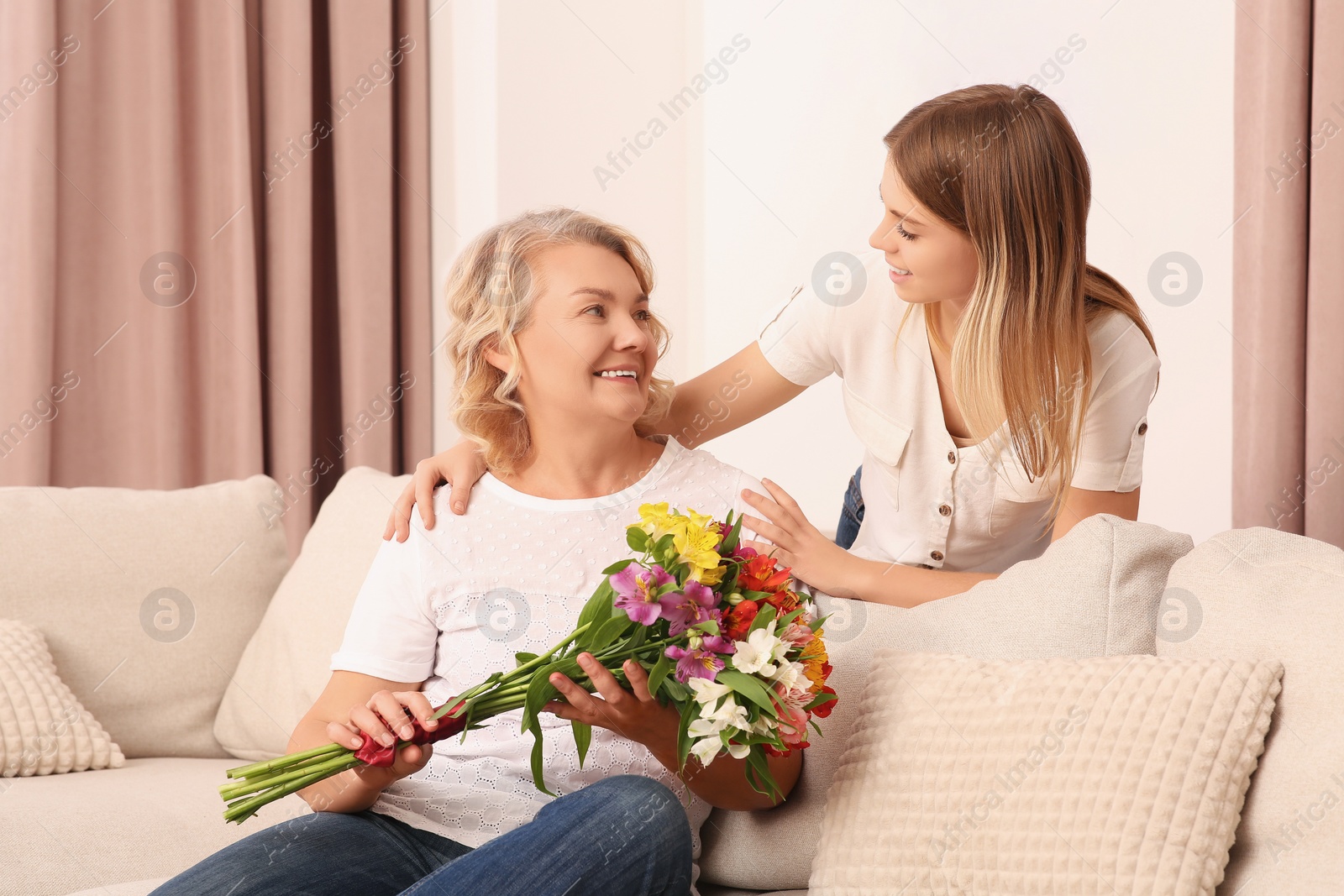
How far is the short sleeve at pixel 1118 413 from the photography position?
1685 millimetres

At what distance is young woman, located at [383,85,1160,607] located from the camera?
163 cm

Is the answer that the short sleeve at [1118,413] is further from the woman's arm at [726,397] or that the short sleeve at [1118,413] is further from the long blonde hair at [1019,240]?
the woman's arm at [726,397]

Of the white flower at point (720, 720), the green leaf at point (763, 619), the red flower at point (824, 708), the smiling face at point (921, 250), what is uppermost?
the smiling face at point (921, 250)

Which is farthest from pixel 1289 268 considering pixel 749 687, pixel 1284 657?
pixel 749 687

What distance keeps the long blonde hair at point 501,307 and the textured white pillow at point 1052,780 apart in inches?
27.3

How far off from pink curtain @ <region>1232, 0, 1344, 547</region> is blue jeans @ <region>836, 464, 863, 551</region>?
69 cm

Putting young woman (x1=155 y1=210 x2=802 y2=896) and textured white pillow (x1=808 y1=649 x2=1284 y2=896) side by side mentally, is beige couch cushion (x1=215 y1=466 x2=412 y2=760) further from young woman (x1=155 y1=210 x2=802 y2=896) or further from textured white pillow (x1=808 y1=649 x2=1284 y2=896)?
textured white pillow (x1=808 y1=649 x2=1284 y2=896)

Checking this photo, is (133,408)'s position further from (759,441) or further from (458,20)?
(759,441)

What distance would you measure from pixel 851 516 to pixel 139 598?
140 centimetres

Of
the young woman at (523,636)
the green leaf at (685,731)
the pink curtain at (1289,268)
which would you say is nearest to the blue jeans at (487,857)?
the young woman at (523,636)

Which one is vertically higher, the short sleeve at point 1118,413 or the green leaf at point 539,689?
the short sleeve at point 1118,413

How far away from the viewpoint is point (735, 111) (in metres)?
3.49

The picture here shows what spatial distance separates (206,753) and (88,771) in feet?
0.80

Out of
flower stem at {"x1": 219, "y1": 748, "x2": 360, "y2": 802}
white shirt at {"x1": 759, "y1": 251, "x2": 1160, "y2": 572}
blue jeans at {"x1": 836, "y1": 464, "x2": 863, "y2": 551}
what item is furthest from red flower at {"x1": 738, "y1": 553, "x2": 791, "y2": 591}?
blue jeans at {"x1": 836, "y1": 464, "x2": 863, "y2": 551}
